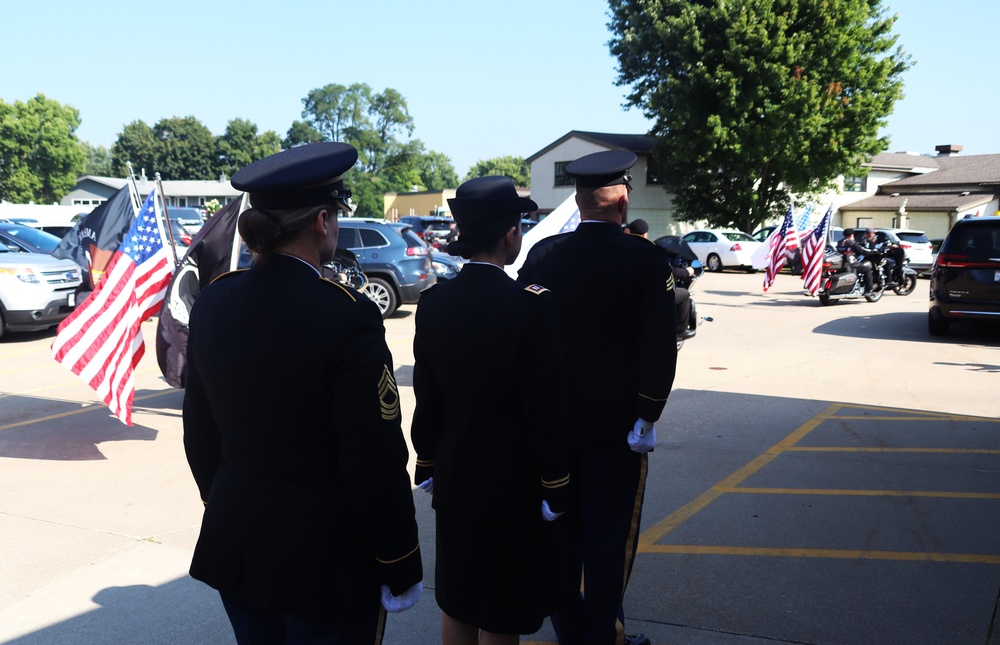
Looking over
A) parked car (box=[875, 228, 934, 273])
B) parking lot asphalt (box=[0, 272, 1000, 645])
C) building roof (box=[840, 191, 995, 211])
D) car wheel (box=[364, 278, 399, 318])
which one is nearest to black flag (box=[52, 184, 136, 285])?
parking lot asphalt (box=[0, 272, 1000, 645])

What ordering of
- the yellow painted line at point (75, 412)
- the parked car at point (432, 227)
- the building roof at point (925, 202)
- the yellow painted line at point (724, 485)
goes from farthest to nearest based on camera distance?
the building roof at point (925, 202) → the parked car at point (432, 227) → the yellow painted line at point (75, 412) → the yellow painted line at point (724, 485)

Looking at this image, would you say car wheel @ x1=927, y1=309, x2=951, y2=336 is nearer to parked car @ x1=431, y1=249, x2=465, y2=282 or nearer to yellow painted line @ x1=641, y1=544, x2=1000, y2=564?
yellow painted line @ x1=641, y1=544, x2=1000, y2=564

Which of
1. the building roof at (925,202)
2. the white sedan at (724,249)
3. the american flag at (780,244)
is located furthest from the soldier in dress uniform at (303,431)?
A: the building roof at (925,202)

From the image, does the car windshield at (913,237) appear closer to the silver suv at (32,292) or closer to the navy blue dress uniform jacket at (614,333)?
the silver suv at (32,292)

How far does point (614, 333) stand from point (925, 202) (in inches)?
1870

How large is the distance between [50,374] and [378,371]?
32.4ft

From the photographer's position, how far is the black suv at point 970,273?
11969 mm

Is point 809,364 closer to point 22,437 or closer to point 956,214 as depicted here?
point 22,437

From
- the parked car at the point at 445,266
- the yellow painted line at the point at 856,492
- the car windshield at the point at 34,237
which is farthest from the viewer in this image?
the parked car at the point at 445,266

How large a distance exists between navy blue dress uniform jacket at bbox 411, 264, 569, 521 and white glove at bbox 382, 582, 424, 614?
55 centimetres

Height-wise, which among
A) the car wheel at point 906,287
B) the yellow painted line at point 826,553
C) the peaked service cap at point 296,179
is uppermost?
the peaked service cap at point 296,179

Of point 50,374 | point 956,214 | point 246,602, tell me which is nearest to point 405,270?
point 50,374

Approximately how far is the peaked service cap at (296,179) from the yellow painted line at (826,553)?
3188 millimetres

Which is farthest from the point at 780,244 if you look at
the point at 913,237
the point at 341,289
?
the point at 341,289
